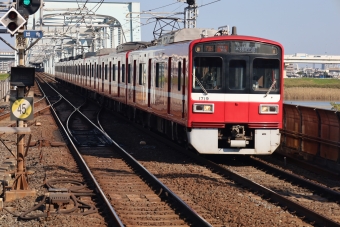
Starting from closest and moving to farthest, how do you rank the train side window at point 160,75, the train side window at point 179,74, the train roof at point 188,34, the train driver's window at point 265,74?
the train driver's window at point 265,74, the train side window at point 179,74, the train roof at point 188,34, the train side window at point 160,75

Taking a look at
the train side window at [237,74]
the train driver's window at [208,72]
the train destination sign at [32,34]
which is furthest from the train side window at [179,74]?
the train destination sign at [32,34]

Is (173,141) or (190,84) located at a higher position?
(190,84)

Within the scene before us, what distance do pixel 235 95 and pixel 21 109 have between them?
4708 millimetres

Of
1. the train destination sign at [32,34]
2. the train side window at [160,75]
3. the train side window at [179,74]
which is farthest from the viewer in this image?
the train side window at [160,75]

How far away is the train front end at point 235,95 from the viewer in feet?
41.9

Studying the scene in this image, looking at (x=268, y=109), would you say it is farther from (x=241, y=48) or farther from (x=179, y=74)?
(x=179, y=74)

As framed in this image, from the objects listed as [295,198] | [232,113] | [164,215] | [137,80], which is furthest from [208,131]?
[137,80]

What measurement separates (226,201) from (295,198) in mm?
1095

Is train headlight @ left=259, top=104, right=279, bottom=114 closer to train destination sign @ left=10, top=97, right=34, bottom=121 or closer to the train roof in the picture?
the train roof

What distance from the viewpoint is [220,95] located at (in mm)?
12812

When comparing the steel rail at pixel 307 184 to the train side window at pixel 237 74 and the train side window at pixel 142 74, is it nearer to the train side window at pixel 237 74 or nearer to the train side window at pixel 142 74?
the train side window at pixel 237 74

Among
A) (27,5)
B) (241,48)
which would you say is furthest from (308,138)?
(27,5)

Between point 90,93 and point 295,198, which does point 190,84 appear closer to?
point 295,198

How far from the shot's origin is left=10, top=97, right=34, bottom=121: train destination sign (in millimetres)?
9781
